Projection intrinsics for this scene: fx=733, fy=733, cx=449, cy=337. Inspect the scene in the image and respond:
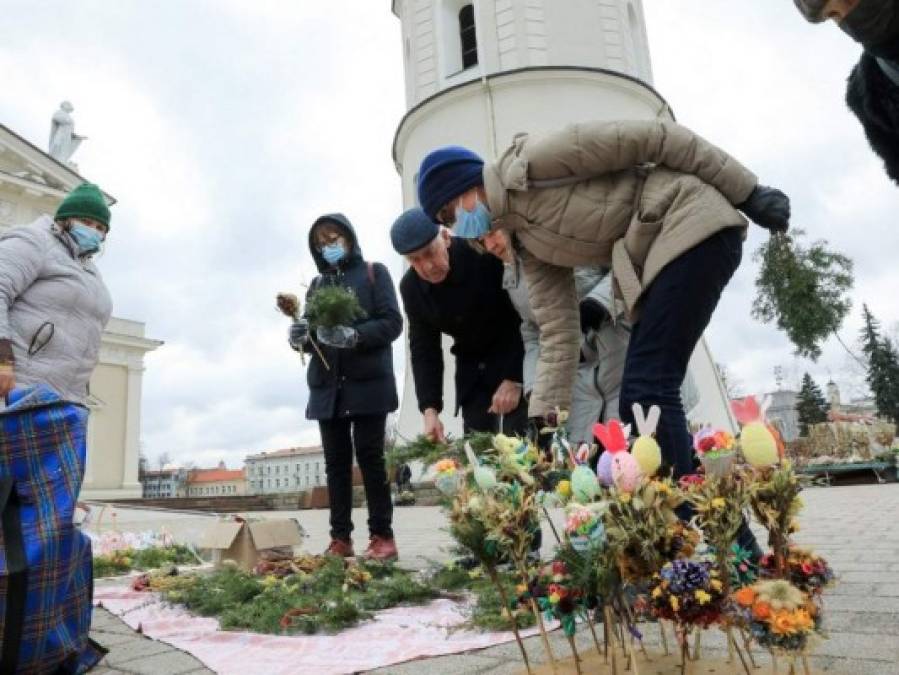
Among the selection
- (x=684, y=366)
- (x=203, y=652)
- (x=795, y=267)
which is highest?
(x=795, y=267)

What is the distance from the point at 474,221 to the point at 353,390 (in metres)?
1.90

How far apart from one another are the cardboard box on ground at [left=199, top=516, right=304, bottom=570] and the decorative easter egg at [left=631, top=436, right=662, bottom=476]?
10.4 ft

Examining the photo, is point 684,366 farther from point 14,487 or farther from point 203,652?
point 14,487

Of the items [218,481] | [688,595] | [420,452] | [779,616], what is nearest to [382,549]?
[420,452]

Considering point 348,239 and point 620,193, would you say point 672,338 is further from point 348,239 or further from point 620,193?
point 348,239

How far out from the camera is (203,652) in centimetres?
237

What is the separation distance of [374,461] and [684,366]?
2.38 meters

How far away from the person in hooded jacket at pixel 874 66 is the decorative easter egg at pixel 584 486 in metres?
1.05

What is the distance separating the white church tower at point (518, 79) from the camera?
1606cm

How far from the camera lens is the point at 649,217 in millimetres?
2389

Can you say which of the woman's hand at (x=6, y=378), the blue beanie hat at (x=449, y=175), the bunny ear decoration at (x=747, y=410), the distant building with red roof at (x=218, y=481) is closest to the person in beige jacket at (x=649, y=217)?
the blue beanie hat at (x=449, y=175)

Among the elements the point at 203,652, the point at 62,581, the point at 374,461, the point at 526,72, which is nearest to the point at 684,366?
the point at 203,652

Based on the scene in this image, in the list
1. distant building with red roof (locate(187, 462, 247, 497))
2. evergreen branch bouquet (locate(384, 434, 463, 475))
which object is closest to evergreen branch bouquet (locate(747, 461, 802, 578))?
evergreen branch bouquet (locate(384, 434, 463, 475))

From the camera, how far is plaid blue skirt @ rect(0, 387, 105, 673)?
1.90 metres
